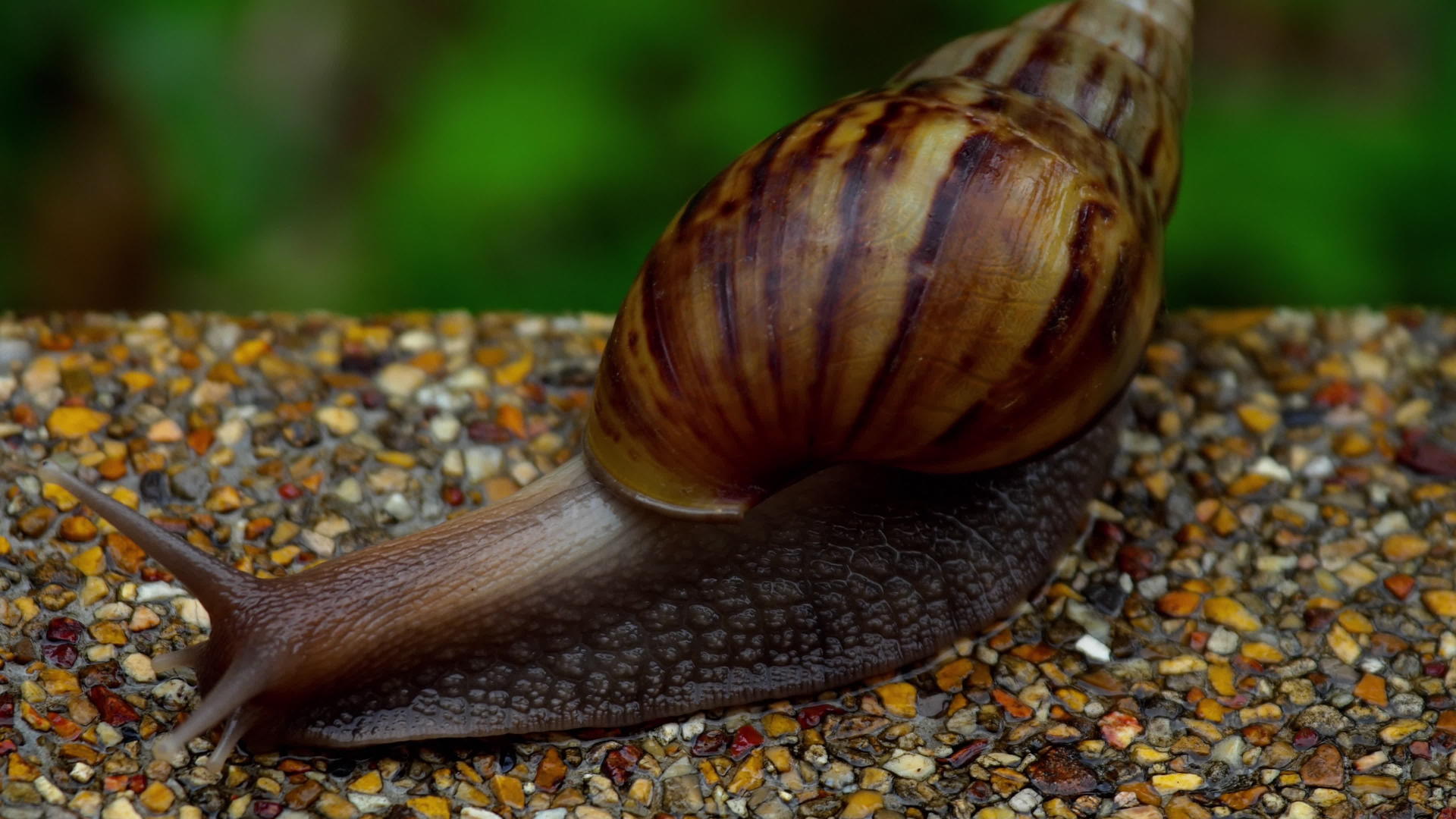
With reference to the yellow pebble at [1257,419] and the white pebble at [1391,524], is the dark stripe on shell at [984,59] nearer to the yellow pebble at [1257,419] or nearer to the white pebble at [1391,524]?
the yellow pebble at [1257,419]

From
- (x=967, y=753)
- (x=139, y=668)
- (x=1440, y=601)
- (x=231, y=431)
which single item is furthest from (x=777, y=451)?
(x=1440, y=601)

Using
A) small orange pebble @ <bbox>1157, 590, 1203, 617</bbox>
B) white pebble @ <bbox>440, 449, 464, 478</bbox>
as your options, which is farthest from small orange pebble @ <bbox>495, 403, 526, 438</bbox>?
small orange pebble @ <bbox>1157, 590, 1203, 617</bbox>

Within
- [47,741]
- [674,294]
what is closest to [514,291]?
[674,294]

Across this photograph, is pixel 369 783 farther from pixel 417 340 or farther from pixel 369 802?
pixel 417 340

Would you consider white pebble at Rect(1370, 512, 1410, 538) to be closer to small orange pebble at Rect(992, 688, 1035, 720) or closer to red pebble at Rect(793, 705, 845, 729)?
small orange pebble at Rect(992, 688, 1035, 720)

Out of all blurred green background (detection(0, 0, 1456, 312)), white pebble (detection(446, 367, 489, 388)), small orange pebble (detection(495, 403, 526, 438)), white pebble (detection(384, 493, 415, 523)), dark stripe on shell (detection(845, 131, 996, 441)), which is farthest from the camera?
blurred green background (detection(0, 0, 1456, 312))

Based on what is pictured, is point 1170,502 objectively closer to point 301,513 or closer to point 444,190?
point 301,513

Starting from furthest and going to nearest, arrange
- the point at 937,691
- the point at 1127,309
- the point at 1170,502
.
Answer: the point at 1170,502
the point at 937,691
the point at 1127,309

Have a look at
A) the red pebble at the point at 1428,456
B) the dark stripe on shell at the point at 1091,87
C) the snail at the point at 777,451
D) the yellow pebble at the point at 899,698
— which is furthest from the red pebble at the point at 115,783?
the red pebble at the point at 1428,456
